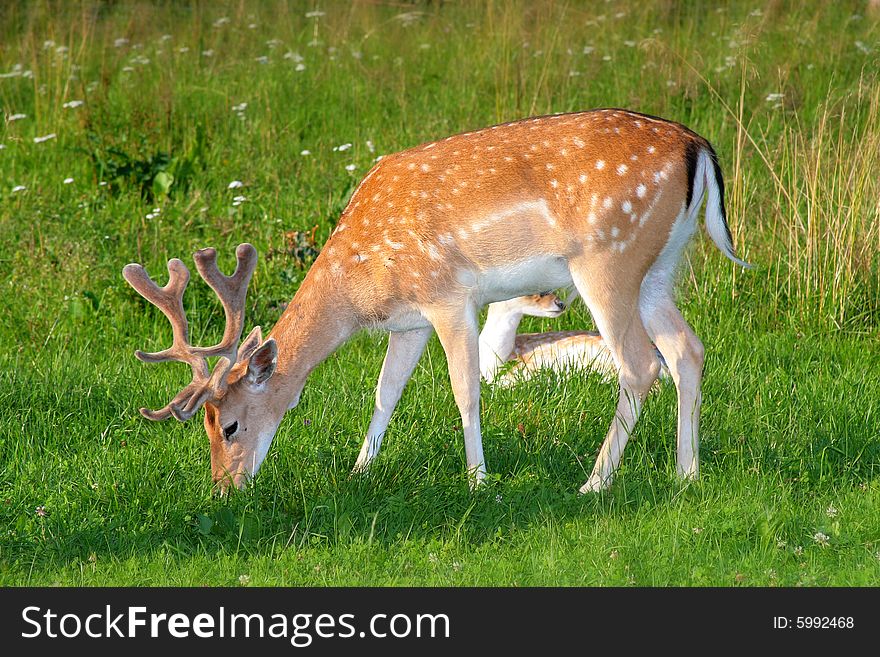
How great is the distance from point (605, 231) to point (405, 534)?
1491mm

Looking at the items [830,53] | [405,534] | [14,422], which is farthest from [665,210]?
[830,53]

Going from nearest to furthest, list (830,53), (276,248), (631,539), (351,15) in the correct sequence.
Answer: (631,539)
(276,248)
(830,53)
(351,15)

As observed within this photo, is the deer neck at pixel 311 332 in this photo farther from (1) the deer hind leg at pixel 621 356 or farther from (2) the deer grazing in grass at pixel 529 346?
(2) the deer grazing in grass at pixel 529 346

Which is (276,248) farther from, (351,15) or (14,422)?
(351,15)

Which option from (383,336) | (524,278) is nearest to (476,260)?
(524,278)

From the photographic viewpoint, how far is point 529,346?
7578 mm

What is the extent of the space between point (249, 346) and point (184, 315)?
363mm

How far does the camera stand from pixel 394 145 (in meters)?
9.58

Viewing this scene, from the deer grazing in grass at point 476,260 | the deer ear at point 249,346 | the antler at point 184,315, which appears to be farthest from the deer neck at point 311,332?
the antler at point 184,315

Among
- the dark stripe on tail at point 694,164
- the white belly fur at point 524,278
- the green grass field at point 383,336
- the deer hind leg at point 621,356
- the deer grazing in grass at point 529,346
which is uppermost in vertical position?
the dark stripe on tail at point 694,164

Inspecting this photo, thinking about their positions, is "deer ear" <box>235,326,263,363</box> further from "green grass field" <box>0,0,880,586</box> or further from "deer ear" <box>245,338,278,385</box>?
"green grass field" <box>0,0,880,586</box>

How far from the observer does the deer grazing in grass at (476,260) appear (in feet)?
17.5

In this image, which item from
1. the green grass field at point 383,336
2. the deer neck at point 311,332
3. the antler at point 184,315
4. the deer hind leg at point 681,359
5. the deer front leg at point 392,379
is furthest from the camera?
the deer front leg at point 392,379

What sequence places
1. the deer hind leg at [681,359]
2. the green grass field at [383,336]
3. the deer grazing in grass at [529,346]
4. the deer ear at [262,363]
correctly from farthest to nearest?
the deer grazing in grass at [529,346], the deer hind leg at [681,359], the deer ear at [262,363], the green grass field at [383,336]
